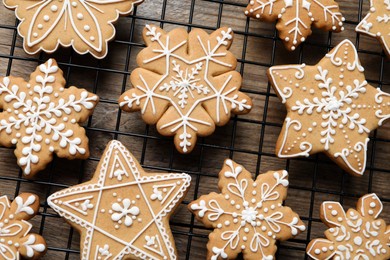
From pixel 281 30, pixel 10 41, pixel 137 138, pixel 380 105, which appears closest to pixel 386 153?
pixel 380 105

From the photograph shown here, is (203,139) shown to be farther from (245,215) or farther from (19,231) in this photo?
(19,231)

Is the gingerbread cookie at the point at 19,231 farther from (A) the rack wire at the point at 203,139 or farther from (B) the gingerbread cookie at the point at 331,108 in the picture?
(B) the gingerbread cookie at the point at 331,108

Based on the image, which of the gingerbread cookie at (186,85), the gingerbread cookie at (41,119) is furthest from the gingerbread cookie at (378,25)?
the gingerbread cookie at (41,119)

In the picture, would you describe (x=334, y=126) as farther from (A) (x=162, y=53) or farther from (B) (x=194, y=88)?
(A) (x=162, y=53)

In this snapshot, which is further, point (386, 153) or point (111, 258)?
point (386, 153)

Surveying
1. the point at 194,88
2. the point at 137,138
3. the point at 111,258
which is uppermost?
the point at 194,88

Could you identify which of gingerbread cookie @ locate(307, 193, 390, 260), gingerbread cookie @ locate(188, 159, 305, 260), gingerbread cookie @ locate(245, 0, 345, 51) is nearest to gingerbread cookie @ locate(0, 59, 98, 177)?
gingerbread cookie @ locate(188, 159, 305, 260)
